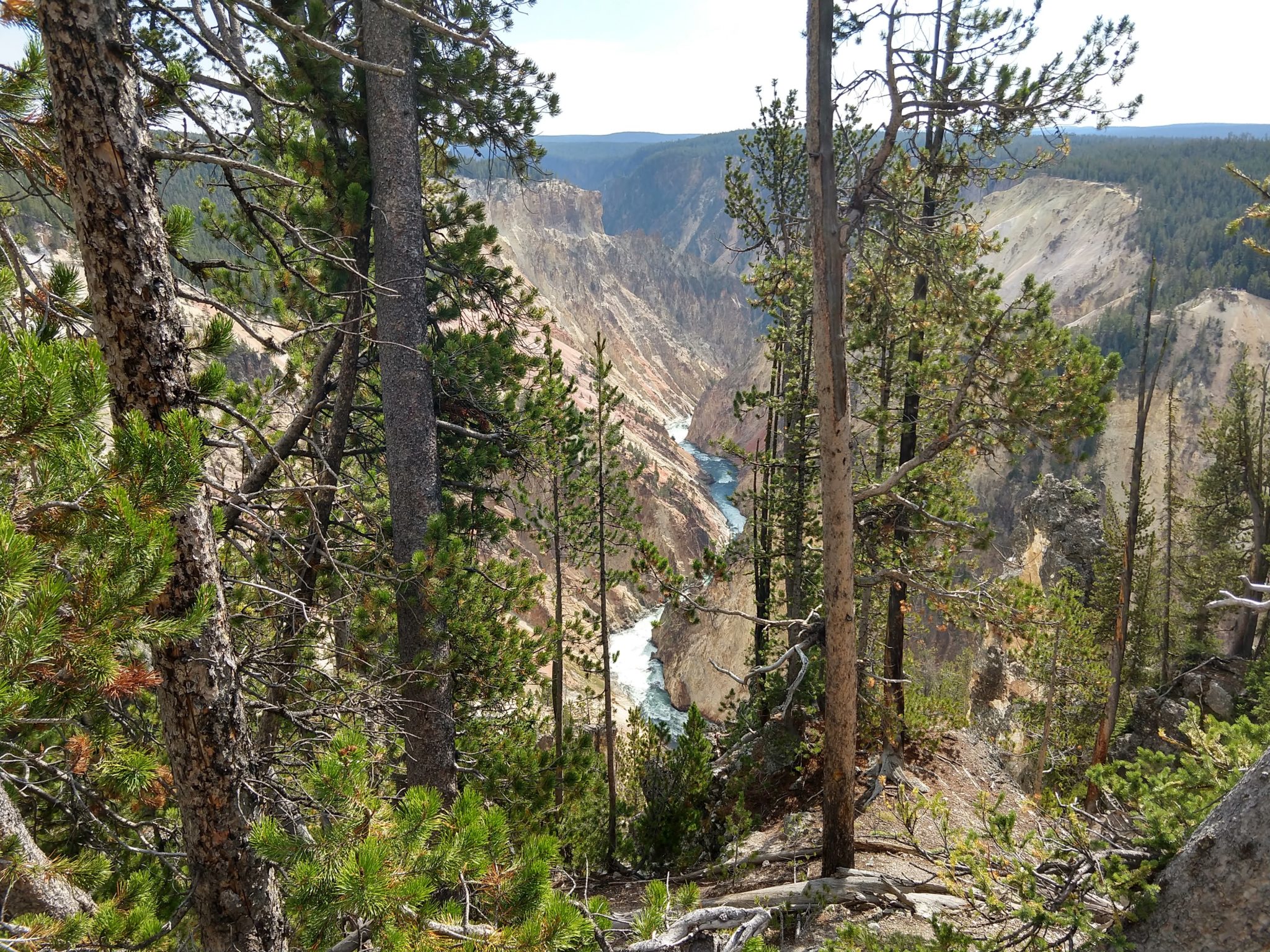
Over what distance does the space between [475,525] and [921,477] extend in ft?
17.8

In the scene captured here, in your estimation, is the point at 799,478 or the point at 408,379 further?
the point at 799,478

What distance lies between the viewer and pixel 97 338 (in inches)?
99.3

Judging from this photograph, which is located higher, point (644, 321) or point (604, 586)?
point (644, 321)

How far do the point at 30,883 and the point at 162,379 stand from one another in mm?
2413

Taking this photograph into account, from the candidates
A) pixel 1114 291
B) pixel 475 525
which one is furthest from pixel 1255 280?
pixel 475 525

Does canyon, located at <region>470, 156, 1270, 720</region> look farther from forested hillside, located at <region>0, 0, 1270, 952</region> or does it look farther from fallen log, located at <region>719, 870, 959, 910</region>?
fallen log, located at <region>719, 870, 959, 910</region>

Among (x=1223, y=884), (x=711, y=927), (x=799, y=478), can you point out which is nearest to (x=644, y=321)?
(x=799, y=478)

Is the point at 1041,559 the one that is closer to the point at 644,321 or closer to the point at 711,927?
the point at 711,927

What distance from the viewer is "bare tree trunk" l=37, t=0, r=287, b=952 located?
7.73ft

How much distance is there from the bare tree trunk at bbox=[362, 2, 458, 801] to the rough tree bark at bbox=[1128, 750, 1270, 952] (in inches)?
191

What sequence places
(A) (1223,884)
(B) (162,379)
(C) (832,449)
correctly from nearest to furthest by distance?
(B) (162,379) → (A) (1223,884) → (C) (832,449)

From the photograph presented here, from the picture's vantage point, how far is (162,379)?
2566 millimetres

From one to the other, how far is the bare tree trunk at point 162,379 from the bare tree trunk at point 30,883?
28.0 inches

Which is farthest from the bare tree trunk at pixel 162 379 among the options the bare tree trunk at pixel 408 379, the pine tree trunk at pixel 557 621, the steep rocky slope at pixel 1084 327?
the steep rocky slope at pixel 1084 327
